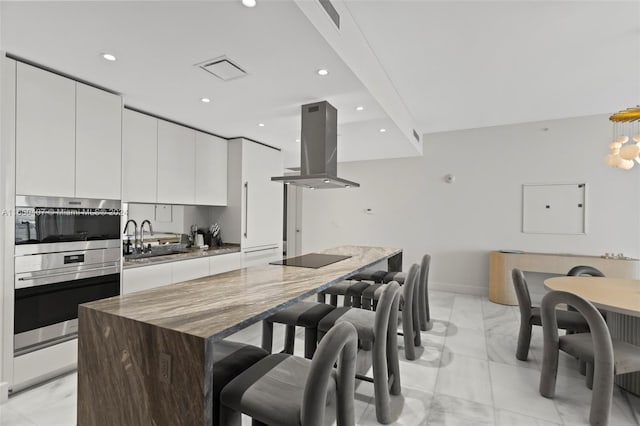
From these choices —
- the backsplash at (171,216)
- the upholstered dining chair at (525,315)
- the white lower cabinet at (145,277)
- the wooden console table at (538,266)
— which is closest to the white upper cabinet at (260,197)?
the backsplash at (171,216)

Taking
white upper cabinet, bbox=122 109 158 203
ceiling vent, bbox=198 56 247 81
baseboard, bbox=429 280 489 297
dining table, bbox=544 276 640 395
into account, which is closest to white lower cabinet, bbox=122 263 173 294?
white upper cabinet, bbox=122 109 158 203

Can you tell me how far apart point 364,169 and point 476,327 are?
349cm

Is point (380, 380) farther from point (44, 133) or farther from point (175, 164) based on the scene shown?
point (175, 164)

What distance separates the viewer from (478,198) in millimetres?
5090

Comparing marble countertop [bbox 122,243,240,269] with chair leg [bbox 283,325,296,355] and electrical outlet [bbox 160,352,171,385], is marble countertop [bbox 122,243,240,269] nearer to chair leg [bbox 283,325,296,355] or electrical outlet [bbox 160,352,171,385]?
chair leg [bbox 283,325,296,355]

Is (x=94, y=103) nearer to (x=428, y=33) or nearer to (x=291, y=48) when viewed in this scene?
(x=291, y=48)

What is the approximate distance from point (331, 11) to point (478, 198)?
4210mm

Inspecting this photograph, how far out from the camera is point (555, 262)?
4.27m

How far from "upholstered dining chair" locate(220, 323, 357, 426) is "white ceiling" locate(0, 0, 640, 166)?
1.73 m

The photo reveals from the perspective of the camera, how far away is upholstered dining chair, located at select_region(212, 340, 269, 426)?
1.32m

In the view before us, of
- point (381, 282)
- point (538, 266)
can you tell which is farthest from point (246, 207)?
point (538, 266)

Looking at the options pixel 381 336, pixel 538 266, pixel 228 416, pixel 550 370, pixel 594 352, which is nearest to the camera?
pixel 228 416

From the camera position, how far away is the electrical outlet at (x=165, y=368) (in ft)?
3.84

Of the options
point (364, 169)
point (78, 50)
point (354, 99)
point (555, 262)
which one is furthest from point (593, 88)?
point (78, 50)
